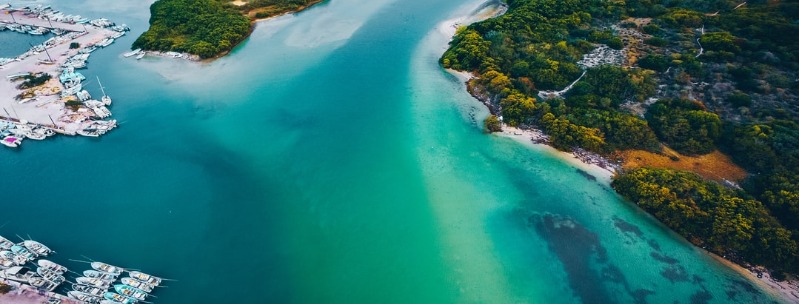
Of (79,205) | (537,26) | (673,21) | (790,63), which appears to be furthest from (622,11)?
(79,205)

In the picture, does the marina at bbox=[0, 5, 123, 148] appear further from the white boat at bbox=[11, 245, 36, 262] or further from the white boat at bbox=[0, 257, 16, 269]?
the white boat at bbox=[0, 257, 16, 269]

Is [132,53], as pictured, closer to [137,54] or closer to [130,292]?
[137,54]

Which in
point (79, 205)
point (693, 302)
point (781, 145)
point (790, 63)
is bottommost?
point (693, 302)

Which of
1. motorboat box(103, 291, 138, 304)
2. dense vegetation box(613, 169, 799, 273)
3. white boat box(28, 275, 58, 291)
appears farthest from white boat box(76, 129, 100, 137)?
dense vegetation box(613, 169, 799, 273)

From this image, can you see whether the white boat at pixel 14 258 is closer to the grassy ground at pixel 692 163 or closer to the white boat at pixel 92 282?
the white boat at pixel 92 282

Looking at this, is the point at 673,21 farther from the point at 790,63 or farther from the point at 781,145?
the point at 781,145

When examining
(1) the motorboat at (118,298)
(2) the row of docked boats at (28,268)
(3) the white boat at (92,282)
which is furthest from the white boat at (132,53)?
(1) the motorboat at (118,298)
